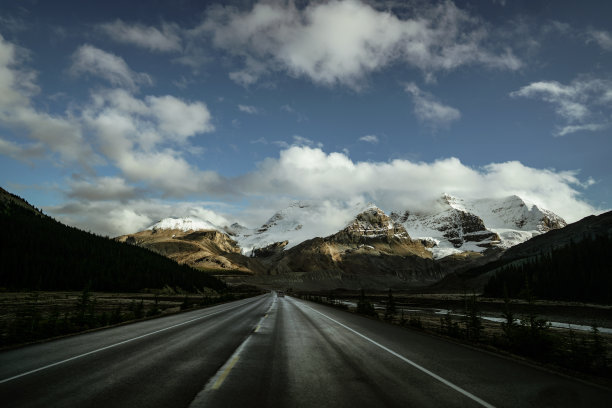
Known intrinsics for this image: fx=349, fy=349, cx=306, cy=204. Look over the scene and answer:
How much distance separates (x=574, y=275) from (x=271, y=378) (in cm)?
11151

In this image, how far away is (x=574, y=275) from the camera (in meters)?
92.0

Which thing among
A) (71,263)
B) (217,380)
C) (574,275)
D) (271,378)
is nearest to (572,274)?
(574,275)

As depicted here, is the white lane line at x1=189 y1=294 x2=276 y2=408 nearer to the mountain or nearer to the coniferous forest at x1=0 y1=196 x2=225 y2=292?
the mountain

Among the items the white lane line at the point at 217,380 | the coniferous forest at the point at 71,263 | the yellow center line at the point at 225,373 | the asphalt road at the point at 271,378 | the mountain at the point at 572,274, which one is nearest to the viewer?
the white lane line at the point at 217,380

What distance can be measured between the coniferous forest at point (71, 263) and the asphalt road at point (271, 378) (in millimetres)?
97960

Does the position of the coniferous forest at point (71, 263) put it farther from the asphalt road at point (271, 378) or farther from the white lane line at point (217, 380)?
the white lane line at point (217, 380)

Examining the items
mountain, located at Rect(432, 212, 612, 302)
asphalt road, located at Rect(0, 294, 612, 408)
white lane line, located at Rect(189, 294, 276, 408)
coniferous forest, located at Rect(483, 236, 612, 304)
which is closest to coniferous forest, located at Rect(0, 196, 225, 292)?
asphalt road, located at Rect(0, 294, 612, 408)

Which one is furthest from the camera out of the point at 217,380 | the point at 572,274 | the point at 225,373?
the point at 572,274

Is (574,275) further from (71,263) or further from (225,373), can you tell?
(71,263)

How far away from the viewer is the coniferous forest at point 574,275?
84062mm

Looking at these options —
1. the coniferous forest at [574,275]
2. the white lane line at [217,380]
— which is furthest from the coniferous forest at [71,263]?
the coniferous forest at [574,275]

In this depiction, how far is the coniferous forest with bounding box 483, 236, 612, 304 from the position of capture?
84062 mm

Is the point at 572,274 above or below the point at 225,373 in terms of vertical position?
above

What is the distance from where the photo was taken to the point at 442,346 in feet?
45.1
